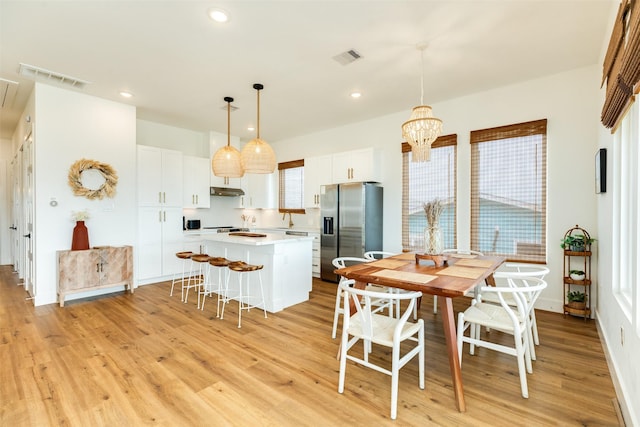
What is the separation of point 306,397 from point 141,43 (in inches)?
135

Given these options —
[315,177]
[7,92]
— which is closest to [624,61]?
[315,177]

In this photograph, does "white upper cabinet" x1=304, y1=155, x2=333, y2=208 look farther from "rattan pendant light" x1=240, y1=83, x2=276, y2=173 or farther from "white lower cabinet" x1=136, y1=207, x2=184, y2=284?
"white lower cabinet" x1=136, y1=207, x2=184, y2=284

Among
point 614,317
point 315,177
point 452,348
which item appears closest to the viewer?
point 452,348

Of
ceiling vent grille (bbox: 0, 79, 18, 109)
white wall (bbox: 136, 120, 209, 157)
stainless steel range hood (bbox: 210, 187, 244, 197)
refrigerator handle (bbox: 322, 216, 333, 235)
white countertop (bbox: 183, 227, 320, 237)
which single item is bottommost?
white countertop (bbox: 183, 227, 320, 237)

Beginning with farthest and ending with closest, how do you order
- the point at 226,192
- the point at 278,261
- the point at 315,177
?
the point at 226,192 < the point at 315,177 < the point at 278,261

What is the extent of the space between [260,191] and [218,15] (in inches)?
175

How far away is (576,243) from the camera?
3.29 m

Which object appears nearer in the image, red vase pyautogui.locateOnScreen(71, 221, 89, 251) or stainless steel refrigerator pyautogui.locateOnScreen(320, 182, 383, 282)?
red vase pyautogui.locateOnScreen(71, 221, 89, 251)

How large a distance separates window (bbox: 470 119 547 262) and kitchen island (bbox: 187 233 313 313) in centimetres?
238

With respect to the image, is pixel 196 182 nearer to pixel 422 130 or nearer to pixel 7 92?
pixel 7 92

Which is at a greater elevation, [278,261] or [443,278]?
[443,278]

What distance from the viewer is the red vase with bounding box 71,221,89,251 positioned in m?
4.06

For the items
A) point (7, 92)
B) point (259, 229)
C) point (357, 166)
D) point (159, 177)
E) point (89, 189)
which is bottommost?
point (259, 229)

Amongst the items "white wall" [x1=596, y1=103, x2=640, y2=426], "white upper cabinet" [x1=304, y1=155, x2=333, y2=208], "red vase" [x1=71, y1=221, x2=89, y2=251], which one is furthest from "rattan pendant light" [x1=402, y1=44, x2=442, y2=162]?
"red vase" [x1=71, y1=221, x2=89, y2=251]
